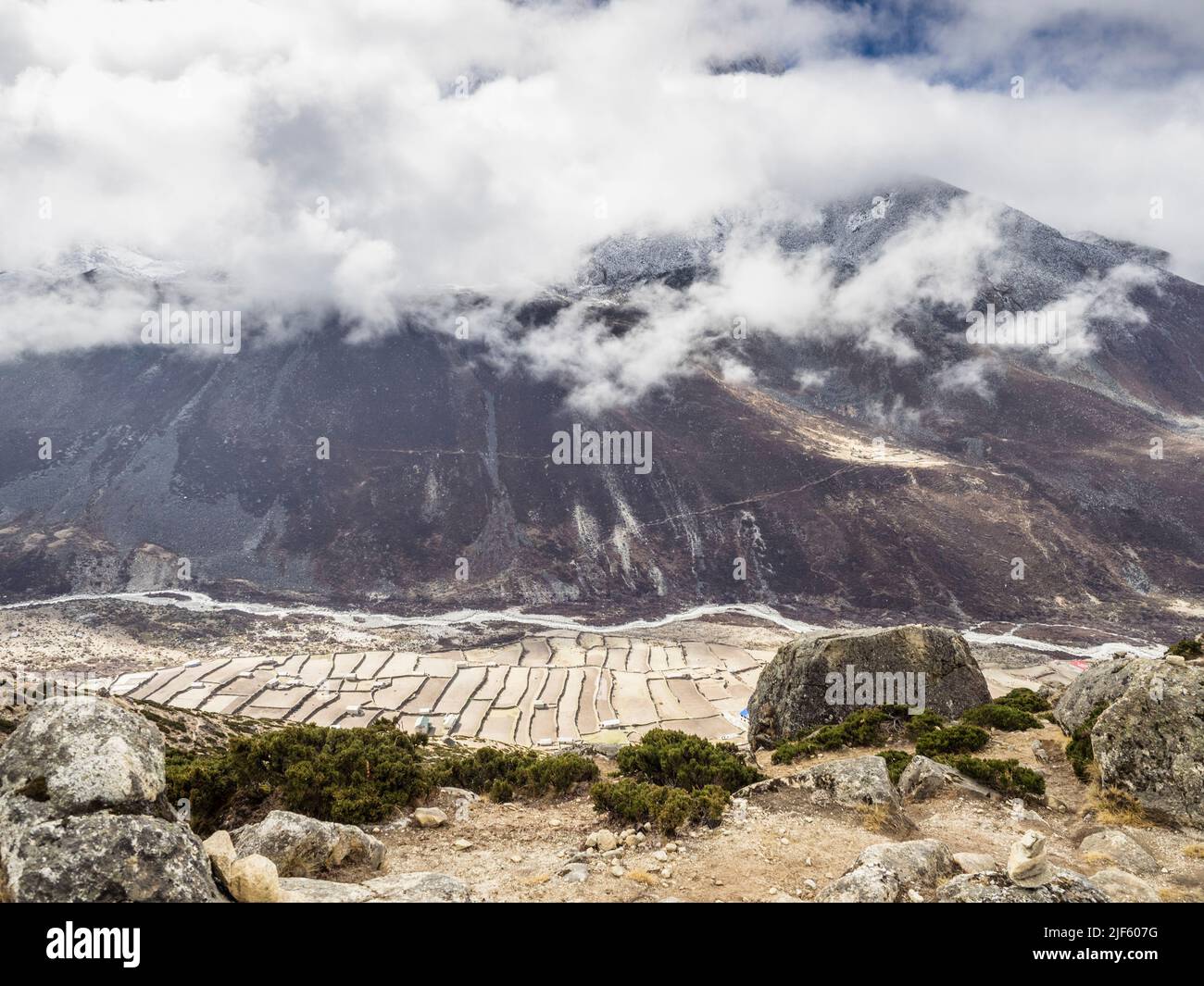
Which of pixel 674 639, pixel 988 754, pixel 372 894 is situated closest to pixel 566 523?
pixel 674 639

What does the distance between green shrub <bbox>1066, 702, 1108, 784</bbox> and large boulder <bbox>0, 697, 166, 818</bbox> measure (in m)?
12.9

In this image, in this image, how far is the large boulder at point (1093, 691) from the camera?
13.6 m

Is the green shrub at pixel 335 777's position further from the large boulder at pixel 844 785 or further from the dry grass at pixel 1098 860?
the dry grass at pixel 1098 860

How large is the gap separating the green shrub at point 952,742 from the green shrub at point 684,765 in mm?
4066

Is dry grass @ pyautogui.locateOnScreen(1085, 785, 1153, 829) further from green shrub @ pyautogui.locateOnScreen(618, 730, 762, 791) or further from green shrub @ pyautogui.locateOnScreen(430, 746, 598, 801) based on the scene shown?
green shrub @ pyautogui.locateOnScreen(430, 746, 598, 801)

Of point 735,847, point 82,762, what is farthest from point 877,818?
point 82,762

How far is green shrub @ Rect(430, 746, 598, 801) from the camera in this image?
12.2m

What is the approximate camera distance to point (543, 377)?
391 ft

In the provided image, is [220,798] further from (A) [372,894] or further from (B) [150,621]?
(B) [150,621]

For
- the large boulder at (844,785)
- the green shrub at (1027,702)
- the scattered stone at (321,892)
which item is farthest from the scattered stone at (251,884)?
the green shrub at (1027,702)

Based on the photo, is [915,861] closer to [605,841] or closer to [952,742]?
[605,841]

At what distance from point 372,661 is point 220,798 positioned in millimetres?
38809

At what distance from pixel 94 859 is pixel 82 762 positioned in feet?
2.76

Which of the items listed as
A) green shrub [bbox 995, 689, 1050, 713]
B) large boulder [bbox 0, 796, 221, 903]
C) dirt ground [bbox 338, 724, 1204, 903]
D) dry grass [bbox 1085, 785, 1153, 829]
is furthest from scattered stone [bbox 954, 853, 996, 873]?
green shrub [bbox 995, 689, 1050, 713]
